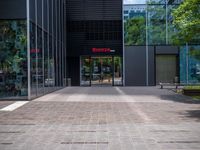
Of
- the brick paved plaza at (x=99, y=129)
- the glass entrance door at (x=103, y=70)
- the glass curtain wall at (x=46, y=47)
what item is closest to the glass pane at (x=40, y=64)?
the glass curtain wall at (x=46, y=47)

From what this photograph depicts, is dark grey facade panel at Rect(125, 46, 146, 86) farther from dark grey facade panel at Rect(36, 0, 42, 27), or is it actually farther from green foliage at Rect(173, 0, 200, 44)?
dark grey facade panel at Rect(36, 0, 42, 27)

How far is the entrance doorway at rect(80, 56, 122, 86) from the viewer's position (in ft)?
132

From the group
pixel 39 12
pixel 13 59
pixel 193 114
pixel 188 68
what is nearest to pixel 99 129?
pixel 193 114

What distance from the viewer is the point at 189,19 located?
74.5ft

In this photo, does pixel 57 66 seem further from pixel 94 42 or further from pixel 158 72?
pixel 158 72

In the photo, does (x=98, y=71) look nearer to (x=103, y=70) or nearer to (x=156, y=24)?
(x=103, y=70)

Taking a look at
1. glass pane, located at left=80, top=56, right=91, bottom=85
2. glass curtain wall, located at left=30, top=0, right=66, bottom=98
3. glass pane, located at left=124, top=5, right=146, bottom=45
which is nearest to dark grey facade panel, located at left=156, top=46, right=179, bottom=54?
glass pane, located at left=124, top=5, right=146, bottom=45

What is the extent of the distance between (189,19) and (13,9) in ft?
29.1

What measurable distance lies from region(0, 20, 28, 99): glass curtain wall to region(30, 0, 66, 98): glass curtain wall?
0.53 metres

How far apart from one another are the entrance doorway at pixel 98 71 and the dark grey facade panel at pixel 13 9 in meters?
19.9

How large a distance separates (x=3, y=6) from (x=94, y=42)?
19.6 m

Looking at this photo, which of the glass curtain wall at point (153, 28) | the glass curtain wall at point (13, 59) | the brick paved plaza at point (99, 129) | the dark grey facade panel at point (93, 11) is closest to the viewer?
the brick paved plaza at point (99, 129)

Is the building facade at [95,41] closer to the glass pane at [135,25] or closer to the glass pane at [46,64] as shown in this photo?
the glass pane at [135,25]

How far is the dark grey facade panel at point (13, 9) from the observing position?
2016 cm
